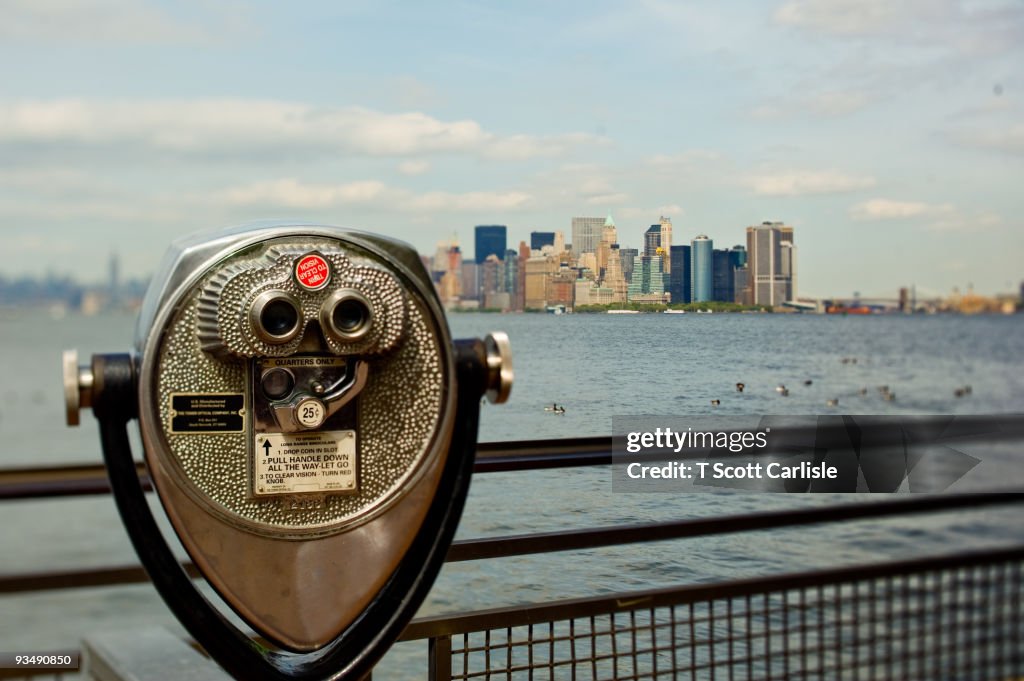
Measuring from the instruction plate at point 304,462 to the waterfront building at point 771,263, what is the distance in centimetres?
75

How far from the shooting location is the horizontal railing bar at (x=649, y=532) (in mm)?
1408

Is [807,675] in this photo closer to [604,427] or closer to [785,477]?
[785,477]

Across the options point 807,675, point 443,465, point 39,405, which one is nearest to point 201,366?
point 443,465

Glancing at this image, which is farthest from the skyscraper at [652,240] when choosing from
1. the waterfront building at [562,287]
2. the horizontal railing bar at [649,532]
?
the horizontal railing bar at [649,532]

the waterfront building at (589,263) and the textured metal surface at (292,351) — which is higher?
the waterfront building at (589,263)

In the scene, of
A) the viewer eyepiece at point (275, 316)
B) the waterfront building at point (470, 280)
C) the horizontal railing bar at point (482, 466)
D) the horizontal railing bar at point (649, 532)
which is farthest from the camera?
the waterfront building at point (470, 280)

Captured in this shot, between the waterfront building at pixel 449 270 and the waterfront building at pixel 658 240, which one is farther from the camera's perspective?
the waterfront building at pixel 658 240

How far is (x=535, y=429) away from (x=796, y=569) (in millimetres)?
544

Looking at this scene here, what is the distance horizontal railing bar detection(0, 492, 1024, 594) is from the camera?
133 cm

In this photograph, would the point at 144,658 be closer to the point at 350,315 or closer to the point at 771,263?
the point at 350,315

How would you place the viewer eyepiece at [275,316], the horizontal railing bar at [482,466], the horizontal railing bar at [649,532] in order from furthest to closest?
the horizontal railing bar at [649,532]
the horizontal railing bar at [482,466]
the viewer eyepiece at [275,316]

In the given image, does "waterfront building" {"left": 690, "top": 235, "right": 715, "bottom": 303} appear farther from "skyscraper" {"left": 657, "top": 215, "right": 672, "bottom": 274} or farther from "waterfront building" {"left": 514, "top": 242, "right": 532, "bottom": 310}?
"waterfront building" {"left": 514, "top": 242, "right": 532, "bottom": 310}

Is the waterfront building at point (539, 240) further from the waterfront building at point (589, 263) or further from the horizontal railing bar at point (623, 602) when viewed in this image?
the horizontal railing bar at point (623, 602)

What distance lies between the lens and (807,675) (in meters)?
1.84
